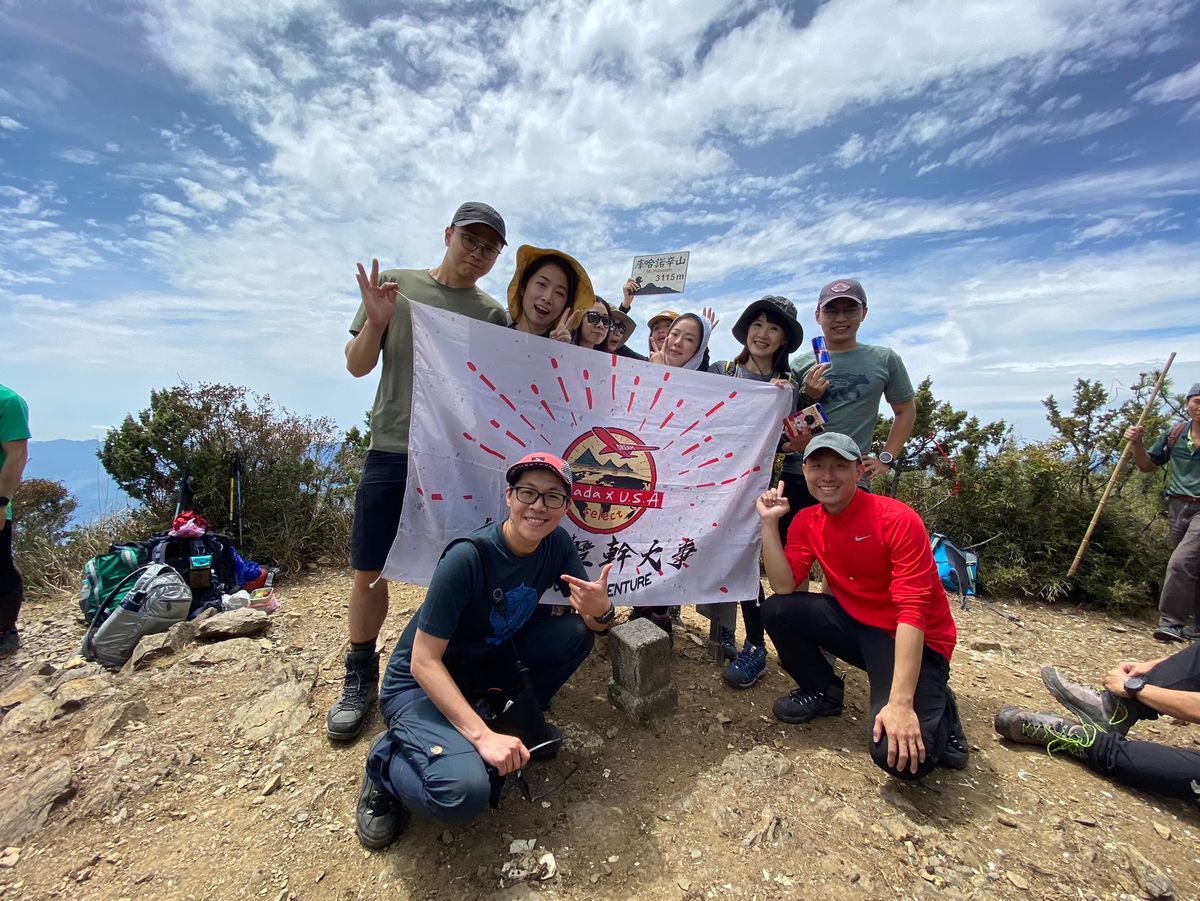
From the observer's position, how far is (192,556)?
5.13 metres

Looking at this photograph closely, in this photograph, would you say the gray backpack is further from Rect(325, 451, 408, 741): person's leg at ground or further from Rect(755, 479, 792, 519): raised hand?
→ Rect(755, 479, 792, 519): raised hand

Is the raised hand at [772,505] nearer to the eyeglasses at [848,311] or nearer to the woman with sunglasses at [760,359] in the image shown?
the woman with sunglasses at [760,359]

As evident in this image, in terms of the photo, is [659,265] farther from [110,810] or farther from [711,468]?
[110,810]

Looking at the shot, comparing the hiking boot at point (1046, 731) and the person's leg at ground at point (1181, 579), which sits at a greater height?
the person's leg at ground at point (1181, 579)

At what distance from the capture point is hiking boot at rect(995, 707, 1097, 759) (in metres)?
3.08

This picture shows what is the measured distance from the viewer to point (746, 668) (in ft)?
12.6

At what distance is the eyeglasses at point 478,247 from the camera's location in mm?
3268

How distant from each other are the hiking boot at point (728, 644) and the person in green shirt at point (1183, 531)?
17.0ft

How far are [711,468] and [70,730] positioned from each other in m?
4.43

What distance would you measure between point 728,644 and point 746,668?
0.35 m

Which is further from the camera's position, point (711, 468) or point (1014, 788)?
point (711, 468)

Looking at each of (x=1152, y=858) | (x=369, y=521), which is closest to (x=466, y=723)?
(x=369, y=521)

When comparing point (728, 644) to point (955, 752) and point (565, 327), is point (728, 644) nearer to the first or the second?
point (955, 752)

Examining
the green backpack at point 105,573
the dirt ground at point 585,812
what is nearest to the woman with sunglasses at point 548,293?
the dirt ground at point 585,812
